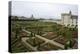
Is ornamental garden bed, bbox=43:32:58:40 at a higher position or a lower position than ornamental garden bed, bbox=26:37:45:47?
higher

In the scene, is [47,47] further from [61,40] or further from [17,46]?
[17,46]

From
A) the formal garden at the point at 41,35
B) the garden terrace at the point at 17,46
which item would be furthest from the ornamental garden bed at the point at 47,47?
the garden terrace at the point at 17,46

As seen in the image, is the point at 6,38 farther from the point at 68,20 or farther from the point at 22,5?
the point at 68,20

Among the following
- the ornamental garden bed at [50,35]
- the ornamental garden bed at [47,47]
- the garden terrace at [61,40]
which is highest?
the ornamental garden bed at [50,35]

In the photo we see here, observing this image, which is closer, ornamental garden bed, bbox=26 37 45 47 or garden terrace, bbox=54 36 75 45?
ornamental garden bed, bbox=26 37 45 47

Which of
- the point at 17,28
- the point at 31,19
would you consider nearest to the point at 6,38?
the point at 17,28

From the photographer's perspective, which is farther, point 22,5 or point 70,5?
point 70,5

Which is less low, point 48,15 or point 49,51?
point 48,15

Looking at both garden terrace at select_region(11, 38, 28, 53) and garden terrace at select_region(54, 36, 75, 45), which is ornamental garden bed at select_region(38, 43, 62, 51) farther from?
garden terrace at select_region(11, 38, 28, 53)

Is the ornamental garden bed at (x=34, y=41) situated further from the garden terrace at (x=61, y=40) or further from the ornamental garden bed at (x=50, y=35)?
the garden terrace at (x=61, y=40)

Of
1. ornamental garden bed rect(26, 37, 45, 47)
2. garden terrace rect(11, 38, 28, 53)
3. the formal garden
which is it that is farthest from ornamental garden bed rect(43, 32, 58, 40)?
garden terrace rect(11, 38, 28, 53)

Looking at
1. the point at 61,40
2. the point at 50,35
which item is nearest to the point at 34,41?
the point at 50,35
